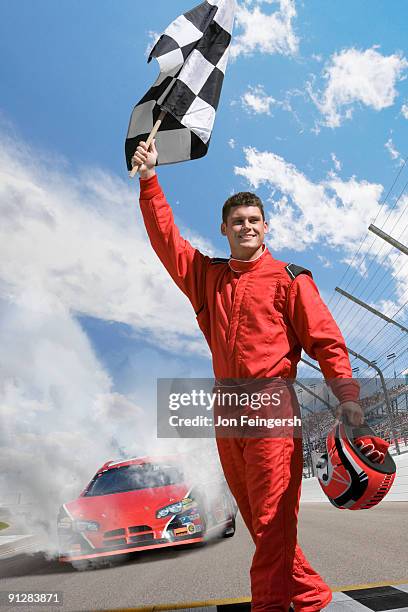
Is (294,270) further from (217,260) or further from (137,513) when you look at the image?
(137,513)

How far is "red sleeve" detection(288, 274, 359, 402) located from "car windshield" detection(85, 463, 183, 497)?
143 inches

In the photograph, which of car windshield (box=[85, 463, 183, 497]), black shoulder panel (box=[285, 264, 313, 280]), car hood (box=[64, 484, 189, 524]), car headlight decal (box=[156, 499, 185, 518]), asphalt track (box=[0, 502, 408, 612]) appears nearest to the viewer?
black shoulder panel (box=[285, 264, 313, 280])

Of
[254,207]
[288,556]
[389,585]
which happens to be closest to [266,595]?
[288,556]

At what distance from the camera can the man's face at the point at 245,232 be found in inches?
100.0

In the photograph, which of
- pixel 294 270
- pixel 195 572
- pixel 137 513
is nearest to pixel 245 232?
pixel 294 270

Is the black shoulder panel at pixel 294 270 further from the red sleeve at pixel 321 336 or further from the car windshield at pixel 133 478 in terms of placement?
the car windshield at pixel 133 478

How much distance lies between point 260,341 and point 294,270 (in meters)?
0.43

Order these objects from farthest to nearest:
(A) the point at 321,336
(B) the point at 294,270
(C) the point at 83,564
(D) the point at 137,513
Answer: (D) the point at 137,513 → (C) the point at 83,564 → (B) the point at 294,270 → (A) the point at 321,336

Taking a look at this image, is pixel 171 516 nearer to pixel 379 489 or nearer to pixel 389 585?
pixel 389 585

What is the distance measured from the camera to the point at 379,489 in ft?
6.72

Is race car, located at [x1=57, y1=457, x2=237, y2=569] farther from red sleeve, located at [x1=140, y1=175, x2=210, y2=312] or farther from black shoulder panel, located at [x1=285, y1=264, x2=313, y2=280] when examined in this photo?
black shoulder panel, located at [x1=285, y1=264, x2=313, y2=280]

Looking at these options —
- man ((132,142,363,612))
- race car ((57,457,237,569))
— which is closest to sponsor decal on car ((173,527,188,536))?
race car ((57,457,237,569))

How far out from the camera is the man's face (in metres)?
2.54

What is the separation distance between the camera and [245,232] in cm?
254
